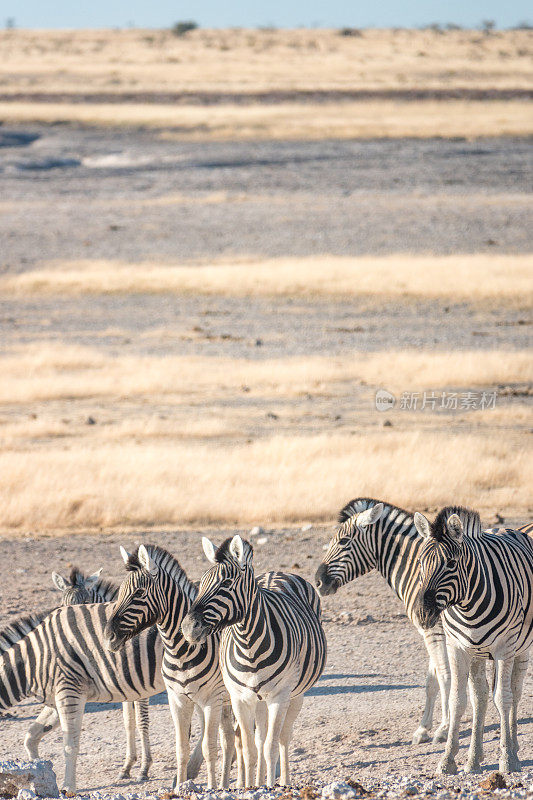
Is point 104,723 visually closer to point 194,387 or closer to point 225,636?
point 225,636

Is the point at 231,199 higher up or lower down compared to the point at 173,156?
lower down

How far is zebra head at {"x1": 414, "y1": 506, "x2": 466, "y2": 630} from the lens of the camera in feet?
23.1

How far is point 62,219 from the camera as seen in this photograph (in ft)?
139

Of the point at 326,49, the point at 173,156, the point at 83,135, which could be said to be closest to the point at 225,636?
the point at 173,156

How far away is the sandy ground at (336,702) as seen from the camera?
821 cm

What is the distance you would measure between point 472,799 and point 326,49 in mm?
101330

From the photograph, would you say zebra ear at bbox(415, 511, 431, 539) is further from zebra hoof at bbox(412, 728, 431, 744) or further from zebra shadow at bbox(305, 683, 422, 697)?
zebra shadow at bbox(305, 683, 422, 697)

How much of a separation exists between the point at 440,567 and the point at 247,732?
68.0 inches

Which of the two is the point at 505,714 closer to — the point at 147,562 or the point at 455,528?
the point at 455,528

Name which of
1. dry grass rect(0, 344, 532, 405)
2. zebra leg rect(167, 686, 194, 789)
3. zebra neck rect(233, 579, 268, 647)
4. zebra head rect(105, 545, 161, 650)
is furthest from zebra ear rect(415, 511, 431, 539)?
dry grass rect(0, 344, 532, 405)

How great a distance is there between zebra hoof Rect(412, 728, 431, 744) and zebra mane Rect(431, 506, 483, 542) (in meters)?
1.74

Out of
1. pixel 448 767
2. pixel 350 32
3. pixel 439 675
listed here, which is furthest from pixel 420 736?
pixel 350 32

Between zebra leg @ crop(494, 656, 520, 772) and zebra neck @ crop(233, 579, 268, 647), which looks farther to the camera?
zebra leg @ crop(494, 656, 520, 772)

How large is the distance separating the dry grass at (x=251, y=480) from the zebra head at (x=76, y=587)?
209 inches
